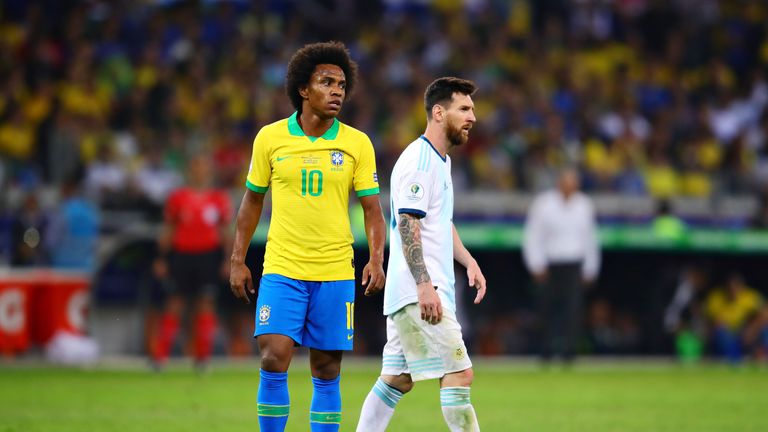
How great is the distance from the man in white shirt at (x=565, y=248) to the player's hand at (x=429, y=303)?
10315 millimetres

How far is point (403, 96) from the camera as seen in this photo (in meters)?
23.4

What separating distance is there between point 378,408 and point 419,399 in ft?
18.4

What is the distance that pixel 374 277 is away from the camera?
25.2ft

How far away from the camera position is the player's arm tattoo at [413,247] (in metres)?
7.39

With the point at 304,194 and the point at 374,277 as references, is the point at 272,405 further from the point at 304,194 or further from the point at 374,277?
the point at 304,194

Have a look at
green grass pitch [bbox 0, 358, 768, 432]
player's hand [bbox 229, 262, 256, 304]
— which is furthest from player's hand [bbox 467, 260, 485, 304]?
green grass pitch [bbox 0, 358, 768, 432]

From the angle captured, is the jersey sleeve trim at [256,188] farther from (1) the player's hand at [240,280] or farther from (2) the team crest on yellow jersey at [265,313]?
(2) the team crest on yellow jersey at [265,313]

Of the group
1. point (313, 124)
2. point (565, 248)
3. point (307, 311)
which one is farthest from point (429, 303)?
point (565, 248)

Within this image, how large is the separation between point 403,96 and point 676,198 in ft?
17.5

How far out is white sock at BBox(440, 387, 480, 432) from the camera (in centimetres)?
743

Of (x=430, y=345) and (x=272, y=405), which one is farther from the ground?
(x=430, y=345)

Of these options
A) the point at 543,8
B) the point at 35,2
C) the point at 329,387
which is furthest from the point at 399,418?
the point at 543,8

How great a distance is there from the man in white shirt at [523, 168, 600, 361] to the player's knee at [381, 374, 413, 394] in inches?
389

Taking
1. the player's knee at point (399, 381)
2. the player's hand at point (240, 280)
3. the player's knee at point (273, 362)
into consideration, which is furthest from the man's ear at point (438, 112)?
the player's knee at point (273, 362)
